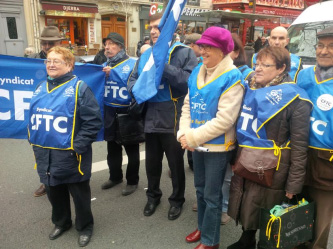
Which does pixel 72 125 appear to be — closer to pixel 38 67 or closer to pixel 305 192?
pixel 38 67

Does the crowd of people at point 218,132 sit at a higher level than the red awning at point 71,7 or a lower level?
lower

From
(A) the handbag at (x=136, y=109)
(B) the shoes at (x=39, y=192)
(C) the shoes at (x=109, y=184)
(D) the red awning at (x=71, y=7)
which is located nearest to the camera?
(A) the handbag at (x=136, y=109)

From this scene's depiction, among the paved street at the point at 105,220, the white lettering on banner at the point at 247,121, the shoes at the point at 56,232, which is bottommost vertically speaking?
the paved street at the point at 105,220

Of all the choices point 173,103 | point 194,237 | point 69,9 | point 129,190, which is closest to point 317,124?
point 173,103

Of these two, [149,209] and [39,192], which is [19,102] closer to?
[39,192]

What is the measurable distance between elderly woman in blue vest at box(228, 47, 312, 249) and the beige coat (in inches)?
2.9

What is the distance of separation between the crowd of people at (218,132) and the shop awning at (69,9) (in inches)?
671

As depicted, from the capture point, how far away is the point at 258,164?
2152mm

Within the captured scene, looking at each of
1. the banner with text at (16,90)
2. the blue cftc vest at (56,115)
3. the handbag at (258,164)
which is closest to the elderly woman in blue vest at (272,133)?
the handbag at (258,164)

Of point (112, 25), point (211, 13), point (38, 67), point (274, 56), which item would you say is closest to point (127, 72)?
point (38, 67)

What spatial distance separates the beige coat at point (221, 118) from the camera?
2275mm

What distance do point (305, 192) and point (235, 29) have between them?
20.3 metres

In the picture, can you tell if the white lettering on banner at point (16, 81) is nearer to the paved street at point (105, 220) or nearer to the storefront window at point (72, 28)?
the paved street at point (105, 220)

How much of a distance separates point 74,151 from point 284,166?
1.70 metres
